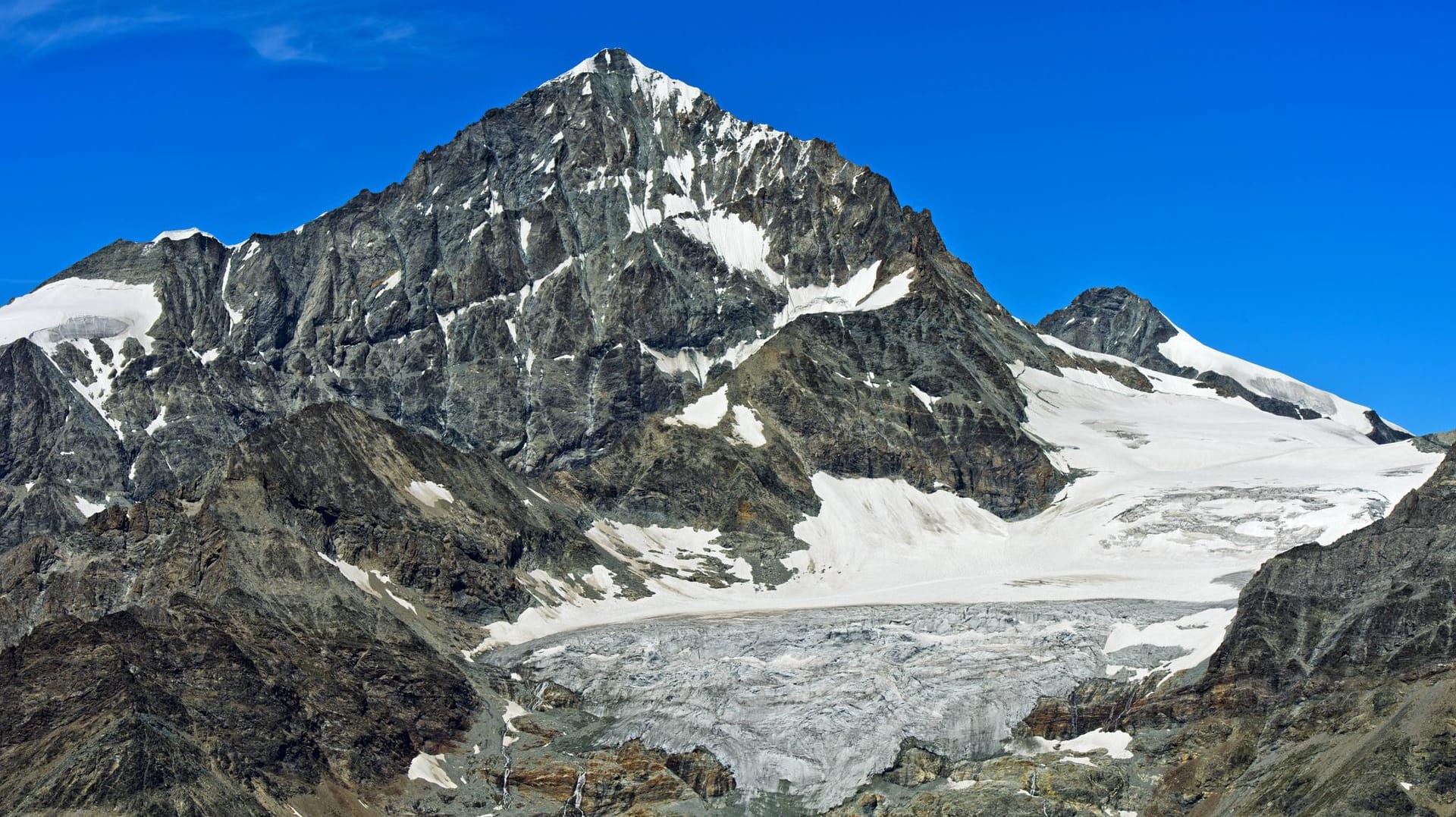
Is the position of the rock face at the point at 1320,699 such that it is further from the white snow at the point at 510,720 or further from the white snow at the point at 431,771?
the white snow at the point at 431,771

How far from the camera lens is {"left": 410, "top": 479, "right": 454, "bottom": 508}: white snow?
622 feet

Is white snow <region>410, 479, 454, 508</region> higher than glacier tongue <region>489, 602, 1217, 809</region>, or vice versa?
white snow <region>410, 479, 454, 508</region>

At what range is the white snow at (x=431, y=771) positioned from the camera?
138 metres

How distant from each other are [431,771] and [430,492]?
5518cm

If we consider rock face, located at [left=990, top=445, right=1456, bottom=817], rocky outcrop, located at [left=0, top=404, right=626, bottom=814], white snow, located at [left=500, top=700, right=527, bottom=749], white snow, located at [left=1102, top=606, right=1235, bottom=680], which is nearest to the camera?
rock face, located at [left=990, top=445, right=1456, bottom=817]

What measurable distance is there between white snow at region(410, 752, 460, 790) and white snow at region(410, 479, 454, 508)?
5006 centimetres

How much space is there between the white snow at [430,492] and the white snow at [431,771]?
50060 mm

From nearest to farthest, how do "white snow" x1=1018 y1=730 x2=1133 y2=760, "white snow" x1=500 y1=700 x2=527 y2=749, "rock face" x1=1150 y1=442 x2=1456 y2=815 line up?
"rock face" x1=1150 y1=442 x2=1456 y2=815
"white snow" x1=1018 y1=730 x2=1133 y2=760
"white snow" x1=500 y1=700 x2=527 y2=749

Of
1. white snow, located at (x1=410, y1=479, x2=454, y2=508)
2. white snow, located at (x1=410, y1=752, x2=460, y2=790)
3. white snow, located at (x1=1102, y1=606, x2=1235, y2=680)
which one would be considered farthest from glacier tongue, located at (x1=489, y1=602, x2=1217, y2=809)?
white snow, located at (x1=410, y1=479, x2=454, y2=508)

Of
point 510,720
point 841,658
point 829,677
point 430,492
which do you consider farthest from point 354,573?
point 829,677

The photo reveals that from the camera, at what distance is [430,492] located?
19138cm

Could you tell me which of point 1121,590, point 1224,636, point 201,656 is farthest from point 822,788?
point 1121,590

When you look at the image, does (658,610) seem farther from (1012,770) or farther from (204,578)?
(1012,770)

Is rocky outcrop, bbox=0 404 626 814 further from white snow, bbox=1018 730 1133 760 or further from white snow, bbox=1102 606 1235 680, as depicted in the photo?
white snow, bbox=1102 606 1235 680
